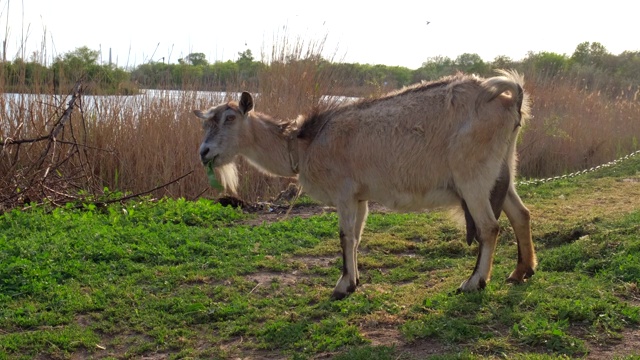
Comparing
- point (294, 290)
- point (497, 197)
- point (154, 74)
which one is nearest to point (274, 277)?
point (294, 290)

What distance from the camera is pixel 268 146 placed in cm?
612

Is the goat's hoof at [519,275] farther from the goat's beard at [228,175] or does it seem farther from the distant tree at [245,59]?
the distant tree at [245,59]

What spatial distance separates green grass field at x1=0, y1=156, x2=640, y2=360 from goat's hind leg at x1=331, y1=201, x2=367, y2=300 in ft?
0.39

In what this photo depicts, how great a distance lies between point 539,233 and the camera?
697cm

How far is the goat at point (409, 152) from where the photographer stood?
520 centimetres

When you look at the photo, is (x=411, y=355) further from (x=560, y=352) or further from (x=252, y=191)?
(x=252, y=191)

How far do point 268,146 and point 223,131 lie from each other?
39cm

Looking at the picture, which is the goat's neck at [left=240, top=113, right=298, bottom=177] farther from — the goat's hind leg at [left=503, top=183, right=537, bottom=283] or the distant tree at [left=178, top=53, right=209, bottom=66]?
the distant tree at [left=178, top=53, right=209, bottom=66]

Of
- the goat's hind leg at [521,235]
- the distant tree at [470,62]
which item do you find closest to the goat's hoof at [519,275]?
the goat's hind leg at [521,235]

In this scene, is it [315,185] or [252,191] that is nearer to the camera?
[315,185]

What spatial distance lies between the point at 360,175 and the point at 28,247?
2977 millimetres

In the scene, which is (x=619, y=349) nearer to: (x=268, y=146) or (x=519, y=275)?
(x=519, y=275)

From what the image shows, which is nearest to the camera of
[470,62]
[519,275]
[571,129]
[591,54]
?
[519,275]

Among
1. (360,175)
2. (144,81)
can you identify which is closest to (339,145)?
(360,175)
